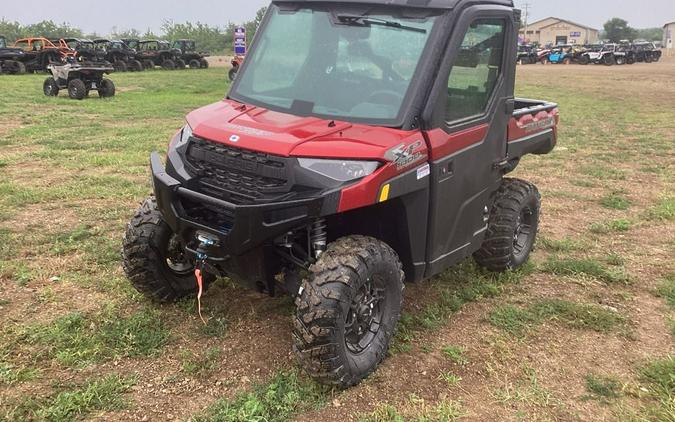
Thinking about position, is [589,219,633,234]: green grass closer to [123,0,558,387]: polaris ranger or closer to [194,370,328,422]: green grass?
[123,0,558,387]: polaris ranger

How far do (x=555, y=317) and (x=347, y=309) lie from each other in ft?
6.20

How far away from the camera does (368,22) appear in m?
3.69

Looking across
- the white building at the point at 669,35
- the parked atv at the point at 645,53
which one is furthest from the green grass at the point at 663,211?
the white building at the point at 669,35

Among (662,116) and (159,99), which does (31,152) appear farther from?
(662,116)

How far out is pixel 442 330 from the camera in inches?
160

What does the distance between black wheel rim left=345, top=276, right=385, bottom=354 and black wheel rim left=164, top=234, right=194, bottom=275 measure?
135cm

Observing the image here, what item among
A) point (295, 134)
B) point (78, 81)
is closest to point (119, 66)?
point (78, 81)

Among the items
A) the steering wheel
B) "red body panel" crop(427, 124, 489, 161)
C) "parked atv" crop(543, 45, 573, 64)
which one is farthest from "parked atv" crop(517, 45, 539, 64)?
the steering wheel

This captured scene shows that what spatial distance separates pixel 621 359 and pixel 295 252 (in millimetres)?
2152

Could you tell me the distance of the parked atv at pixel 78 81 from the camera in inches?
703

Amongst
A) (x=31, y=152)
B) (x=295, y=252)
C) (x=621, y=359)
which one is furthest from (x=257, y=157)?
(x=31, y=152)

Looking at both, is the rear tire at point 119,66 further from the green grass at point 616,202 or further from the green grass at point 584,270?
the green grass at point 584,270

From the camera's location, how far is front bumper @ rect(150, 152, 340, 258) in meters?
3.02

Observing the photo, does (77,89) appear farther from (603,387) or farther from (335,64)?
(603,387)
